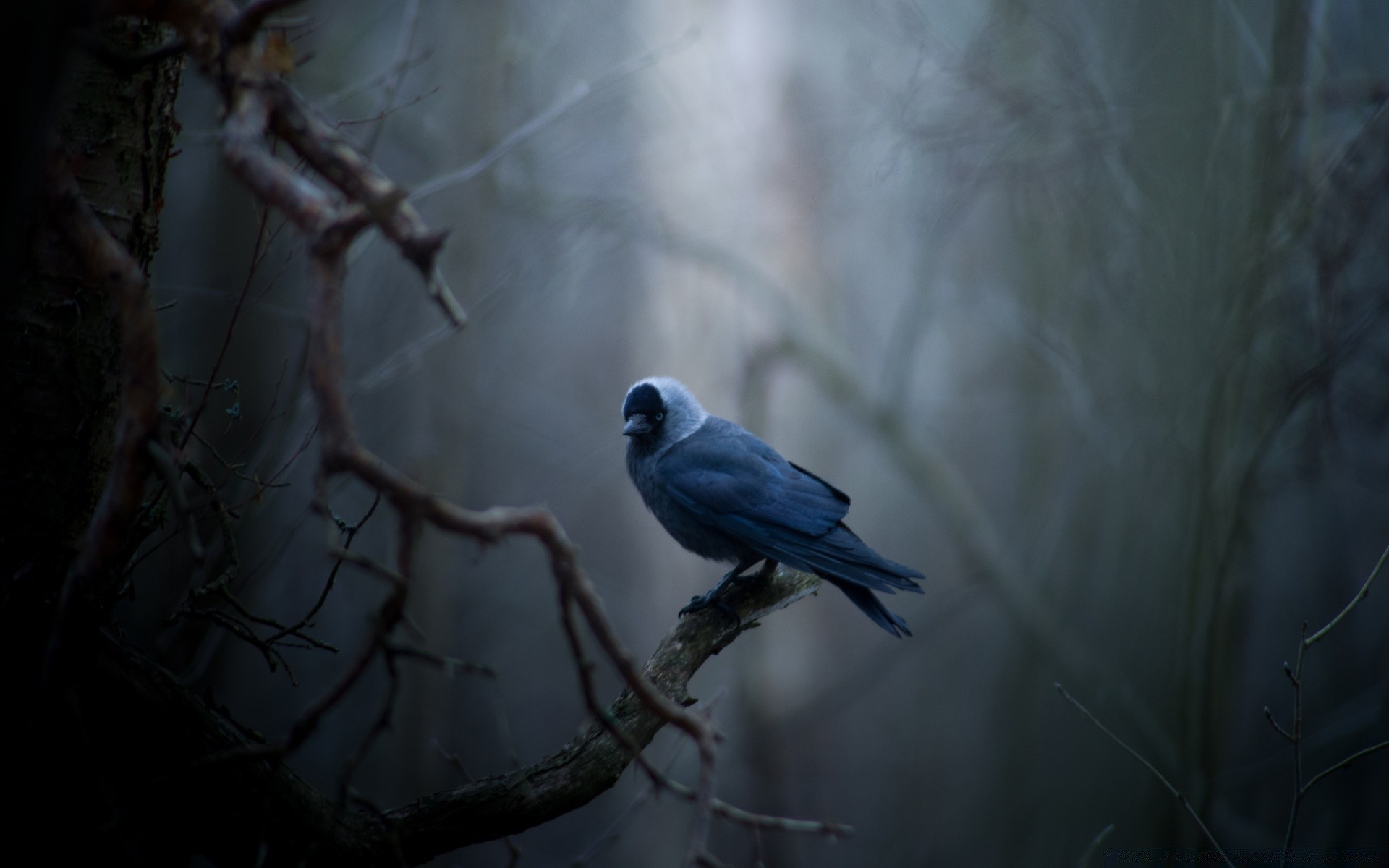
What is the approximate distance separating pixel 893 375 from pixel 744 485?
11.0ft

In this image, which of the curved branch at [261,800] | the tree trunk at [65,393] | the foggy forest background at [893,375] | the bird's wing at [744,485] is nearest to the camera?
the tree trunk at [65,393]

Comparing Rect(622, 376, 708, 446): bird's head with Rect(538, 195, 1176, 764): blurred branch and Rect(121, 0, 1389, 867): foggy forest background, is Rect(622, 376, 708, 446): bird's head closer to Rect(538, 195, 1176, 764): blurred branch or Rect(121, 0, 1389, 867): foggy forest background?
Rect(121, 0, 1389, 867): foggy forest background

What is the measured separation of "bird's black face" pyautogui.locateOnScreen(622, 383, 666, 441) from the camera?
3.51 meters

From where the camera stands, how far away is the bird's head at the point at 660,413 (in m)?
3.52

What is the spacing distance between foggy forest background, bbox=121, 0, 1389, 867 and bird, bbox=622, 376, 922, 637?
3.17 ft

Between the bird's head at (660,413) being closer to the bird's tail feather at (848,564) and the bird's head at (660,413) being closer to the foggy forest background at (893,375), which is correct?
the bird's tail feather at (848,564)

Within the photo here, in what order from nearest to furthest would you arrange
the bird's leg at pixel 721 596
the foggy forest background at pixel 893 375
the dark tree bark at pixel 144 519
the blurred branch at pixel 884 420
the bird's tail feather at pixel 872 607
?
the dark tree bark at pixel 144 519 → the bird's tail feather at pixel 872 607 → the bird's leg at pixel 721 596 → the foggy forest background at pixel 893 375 → the blurred branch at pixel 884 420

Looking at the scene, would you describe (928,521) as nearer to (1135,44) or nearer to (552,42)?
(1135,44)

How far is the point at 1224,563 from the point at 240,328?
19.5 feet

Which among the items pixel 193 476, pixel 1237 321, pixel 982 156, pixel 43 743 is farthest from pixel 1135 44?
pixel 43 743

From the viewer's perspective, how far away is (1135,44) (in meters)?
5.15

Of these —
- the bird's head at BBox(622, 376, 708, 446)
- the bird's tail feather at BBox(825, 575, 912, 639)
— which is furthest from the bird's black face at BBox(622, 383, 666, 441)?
the bird's tail feather at BBox(825, 575, 912, 639)

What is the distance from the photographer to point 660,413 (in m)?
3.58

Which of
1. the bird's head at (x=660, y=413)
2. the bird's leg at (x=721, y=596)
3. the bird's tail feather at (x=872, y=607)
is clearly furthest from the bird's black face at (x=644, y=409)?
the bird's tail feather at (x=872, y=607)
